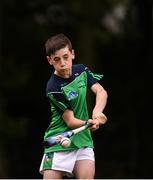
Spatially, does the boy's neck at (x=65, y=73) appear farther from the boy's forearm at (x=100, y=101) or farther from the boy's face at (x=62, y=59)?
the boy's forearm at (x=100, y=101)

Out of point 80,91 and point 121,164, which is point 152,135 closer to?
point 121,164

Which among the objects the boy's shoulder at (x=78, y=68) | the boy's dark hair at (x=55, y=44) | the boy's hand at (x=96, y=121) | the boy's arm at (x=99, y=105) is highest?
the boy's dark hair at (x=55, y=44)

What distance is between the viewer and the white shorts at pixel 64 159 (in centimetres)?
765

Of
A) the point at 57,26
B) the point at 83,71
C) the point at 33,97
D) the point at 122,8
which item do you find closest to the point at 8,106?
the point at 33,97

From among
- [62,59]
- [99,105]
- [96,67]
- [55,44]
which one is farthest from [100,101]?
[96,67]

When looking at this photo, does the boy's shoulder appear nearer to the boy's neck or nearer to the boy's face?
the boy's neck

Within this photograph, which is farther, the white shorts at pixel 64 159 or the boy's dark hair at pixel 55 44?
the white shorts at pixel 64 159

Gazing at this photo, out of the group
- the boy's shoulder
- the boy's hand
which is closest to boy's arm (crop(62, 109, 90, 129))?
the boy's hand

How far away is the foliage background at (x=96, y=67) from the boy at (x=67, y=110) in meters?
11.0

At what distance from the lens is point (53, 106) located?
25.2ft

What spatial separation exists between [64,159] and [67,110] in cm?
47

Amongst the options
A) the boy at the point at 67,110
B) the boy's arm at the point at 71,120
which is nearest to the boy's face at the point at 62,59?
the boy at the point at 67,110

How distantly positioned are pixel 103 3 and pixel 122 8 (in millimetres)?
994

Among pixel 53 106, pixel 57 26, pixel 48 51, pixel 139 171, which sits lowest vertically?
pixel 139 171
